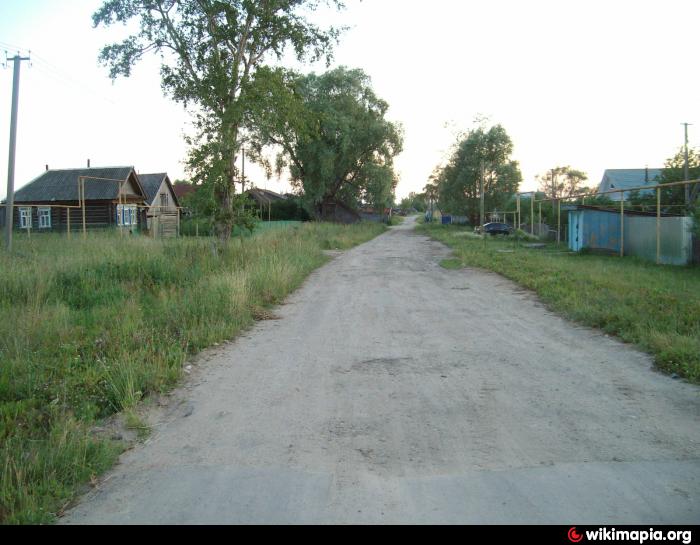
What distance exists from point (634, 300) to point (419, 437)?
7.25m

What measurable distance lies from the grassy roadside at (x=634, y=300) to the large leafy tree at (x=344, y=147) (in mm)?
27591

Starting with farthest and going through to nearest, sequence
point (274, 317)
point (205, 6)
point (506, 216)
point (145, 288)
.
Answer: point (506, 216)
point (205, 6)
point (145, 288)
point (274, 317)

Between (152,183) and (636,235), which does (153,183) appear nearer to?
(152,183)

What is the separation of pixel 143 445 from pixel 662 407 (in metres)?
4.89

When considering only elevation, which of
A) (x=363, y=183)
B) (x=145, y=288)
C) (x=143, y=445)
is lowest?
(x=143, y=445)

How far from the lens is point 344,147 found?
43781mm

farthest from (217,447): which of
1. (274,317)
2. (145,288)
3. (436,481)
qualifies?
(145,288)

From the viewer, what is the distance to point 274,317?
10.8 metres

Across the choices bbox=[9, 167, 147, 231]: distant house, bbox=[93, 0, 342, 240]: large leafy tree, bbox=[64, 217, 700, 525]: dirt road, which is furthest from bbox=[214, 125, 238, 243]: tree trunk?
bbox=[9, 167, 147, 231]: distant house

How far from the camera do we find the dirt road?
3670 mm

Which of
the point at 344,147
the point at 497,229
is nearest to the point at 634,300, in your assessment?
the point at 344,147

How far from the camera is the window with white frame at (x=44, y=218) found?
40241 millimetres
